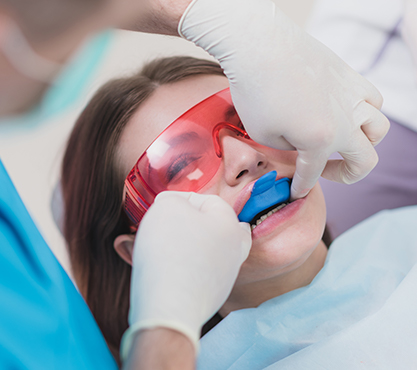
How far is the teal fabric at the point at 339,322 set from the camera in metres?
0.90

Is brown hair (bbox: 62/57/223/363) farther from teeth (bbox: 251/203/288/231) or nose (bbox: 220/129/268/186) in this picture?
teeth (bbox: 251/203/288/231)

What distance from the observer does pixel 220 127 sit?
0.97 m

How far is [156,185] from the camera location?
3.13 ft

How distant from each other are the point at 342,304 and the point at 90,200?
893mm

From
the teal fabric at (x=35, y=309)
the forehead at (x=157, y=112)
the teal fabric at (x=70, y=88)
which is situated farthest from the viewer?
the teal fabric at (x=70, y=88)

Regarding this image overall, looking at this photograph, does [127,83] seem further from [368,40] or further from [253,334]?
[368,40]

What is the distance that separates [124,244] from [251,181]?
1.68 feet

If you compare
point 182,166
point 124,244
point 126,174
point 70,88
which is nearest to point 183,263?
point 182,166

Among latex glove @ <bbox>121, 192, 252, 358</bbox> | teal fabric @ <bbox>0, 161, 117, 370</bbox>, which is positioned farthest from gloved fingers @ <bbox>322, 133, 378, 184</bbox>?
teal fabric @ <bbox>0, 161, 117, 370</bbox>

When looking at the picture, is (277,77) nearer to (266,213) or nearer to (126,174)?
(266,213)

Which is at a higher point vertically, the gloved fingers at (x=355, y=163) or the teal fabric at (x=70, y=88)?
the teal fabric at (x=70, y=88)

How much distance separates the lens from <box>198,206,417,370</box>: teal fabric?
90 centimetres

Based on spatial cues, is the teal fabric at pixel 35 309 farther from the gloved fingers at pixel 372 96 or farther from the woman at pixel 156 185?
the gloved fingers at pixel 372 96

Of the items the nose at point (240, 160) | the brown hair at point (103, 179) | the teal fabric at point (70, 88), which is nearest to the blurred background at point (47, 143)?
the teal fabric at point (70, 88)
